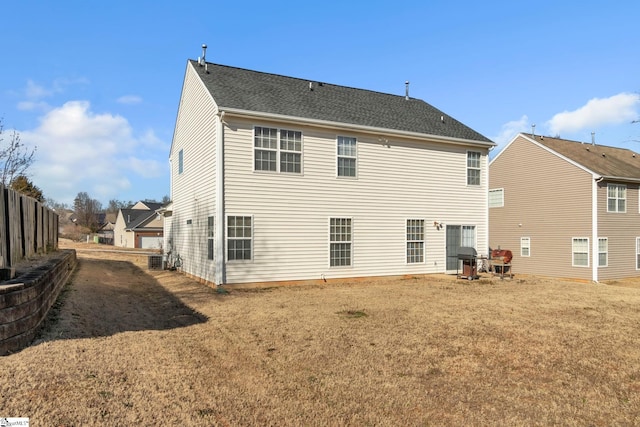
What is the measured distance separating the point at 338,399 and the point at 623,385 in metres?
3.54

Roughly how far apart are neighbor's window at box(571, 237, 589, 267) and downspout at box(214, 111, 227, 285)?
17062 millimetres

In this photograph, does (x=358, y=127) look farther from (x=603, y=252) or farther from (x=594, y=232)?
(x=603, y=252)

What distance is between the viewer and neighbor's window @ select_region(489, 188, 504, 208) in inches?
947

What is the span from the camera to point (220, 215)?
1273 centimetres

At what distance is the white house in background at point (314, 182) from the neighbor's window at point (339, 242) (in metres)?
0.04

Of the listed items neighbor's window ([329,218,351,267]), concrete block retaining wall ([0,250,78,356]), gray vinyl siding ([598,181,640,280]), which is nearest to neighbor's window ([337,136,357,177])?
neighbor's window ([329,218,351,267])

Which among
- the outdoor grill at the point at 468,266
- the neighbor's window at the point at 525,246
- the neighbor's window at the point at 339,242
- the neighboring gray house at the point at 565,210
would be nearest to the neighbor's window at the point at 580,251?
the neighboring gray house at the point at 565,210

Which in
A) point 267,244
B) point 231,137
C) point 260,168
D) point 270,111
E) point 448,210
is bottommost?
point 267,244

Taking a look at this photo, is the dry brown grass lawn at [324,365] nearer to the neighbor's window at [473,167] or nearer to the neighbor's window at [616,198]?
the neighbor's window at [473,167]

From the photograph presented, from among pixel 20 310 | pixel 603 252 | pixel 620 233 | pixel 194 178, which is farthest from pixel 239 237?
pixel 620 233

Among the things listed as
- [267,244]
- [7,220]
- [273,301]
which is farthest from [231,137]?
[7,220]

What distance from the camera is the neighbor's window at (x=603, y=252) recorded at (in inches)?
774

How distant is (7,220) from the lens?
7465mm

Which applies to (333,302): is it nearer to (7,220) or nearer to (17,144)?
A: (7,220)
